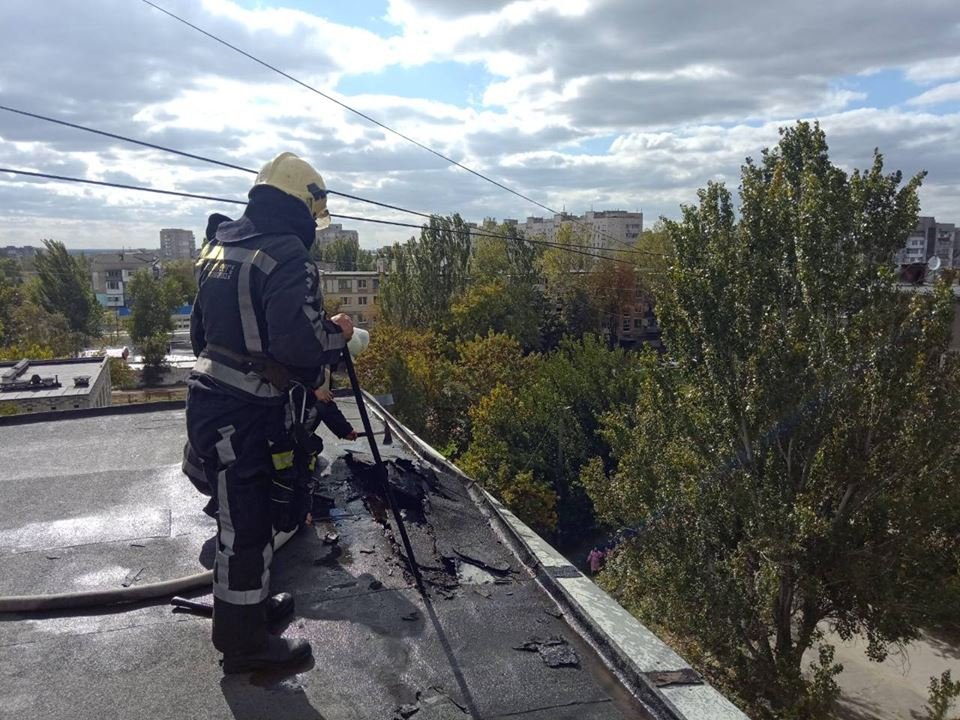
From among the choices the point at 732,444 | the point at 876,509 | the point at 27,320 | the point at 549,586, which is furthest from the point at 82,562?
the point at 27,320

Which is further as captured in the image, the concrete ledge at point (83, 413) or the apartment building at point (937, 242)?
the apartment building at point (937, 242)

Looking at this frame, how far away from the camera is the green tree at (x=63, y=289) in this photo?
5741 centimetres

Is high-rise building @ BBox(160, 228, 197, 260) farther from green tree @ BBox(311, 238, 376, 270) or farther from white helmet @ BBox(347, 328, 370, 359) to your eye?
white helmet @ BBox(347, 328, 370, 359)

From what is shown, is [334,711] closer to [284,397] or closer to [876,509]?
[284,397]

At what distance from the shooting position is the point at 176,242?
516 feet

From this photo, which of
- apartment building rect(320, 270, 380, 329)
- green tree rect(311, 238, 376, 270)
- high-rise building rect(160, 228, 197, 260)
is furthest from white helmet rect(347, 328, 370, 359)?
high-rise building rect(160, 228, 197, 260)

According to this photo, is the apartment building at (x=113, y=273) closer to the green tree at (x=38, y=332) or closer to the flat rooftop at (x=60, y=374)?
the green tree at (x=38, y=332)

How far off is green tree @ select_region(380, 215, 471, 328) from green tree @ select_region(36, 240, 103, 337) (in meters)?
31.2

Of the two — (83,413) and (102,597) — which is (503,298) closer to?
(83,413)

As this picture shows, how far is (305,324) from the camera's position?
8.54ft

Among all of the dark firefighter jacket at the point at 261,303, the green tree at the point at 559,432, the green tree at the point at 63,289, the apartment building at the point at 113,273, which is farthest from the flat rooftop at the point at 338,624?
the apartment building at the point at 113,273

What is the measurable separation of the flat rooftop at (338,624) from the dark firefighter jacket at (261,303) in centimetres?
102

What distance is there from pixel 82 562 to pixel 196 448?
1399mm

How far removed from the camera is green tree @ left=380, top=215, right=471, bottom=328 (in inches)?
1540
